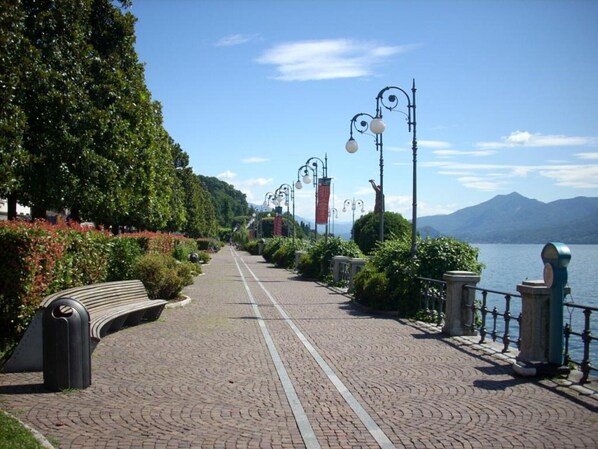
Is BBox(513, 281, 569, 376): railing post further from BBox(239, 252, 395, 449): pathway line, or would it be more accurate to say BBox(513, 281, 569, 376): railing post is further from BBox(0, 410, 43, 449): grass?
BBox(0, 410, 43, 449): grass

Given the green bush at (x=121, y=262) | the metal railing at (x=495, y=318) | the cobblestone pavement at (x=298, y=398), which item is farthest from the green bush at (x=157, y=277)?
the metal railing at (x=495, y=318)

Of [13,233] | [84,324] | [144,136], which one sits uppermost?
[144,136]

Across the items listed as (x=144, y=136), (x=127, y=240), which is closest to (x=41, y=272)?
(x=127, y=240)

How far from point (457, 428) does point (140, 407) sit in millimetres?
3328

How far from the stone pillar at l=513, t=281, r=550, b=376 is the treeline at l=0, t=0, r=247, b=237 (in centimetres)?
1110

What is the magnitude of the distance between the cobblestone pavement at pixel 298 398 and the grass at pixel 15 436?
224mm

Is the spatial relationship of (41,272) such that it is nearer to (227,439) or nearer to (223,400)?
(223,400)

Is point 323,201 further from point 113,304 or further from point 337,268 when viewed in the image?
point 113,304

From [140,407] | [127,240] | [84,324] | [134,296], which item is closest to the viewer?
[140,407]

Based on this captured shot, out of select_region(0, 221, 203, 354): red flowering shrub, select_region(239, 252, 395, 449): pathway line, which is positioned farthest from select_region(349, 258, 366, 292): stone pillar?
select_region(0, 221, 203, 354): red flowering shrub

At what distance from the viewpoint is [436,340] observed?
11391mm

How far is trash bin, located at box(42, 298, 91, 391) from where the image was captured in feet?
23.2

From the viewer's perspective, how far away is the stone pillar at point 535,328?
8328 millimetres

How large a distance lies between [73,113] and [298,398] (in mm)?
14358
